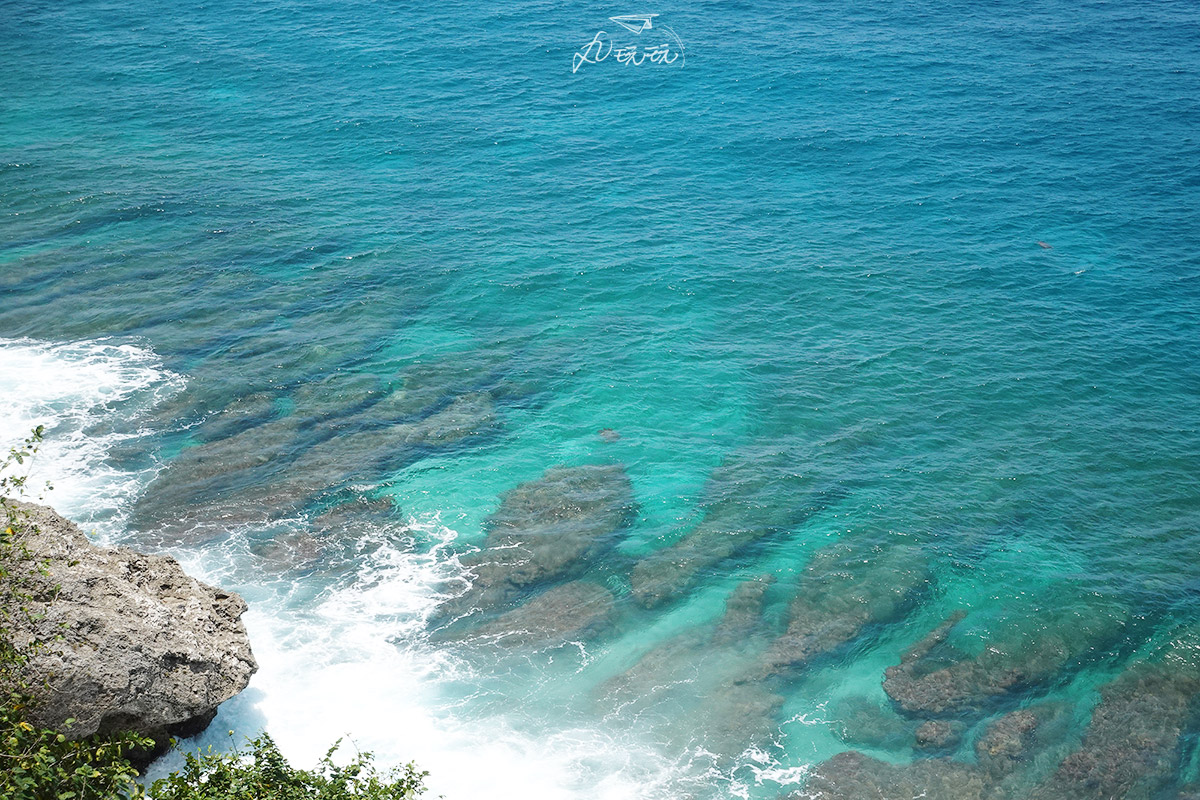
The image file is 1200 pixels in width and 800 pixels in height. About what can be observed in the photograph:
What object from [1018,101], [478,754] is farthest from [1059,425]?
[1018,101]

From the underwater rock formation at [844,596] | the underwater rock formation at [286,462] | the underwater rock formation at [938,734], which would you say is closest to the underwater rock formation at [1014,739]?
the underwater rock formation at [938,734]

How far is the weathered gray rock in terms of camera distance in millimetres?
26562

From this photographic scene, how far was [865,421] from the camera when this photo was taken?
5450 cm

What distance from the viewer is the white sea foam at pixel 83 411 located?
45.5 m

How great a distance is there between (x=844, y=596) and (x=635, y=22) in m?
90.0

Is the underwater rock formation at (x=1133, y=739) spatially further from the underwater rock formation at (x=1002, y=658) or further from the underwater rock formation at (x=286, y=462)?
the underwater rock formation at (x=286, y=462)

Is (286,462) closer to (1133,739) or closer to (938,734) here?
(938,734)

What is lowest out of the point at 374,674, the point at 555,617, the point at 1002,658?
the point at 1002,658

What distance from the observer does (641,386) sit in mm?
57906

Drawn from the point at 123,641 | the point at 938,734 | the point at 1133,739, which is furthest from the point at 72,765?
the point at 1133,739

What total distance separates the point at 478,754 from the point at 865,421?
97.9 feet

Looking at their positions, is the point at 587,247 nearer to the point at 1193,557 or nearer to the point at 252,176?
the point at 252,176

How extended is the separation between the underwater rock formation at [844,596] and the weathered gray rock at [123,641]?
21.5m

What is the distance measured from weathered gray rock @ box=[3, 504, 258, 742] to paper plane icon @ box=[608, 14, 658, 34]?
9610cm
